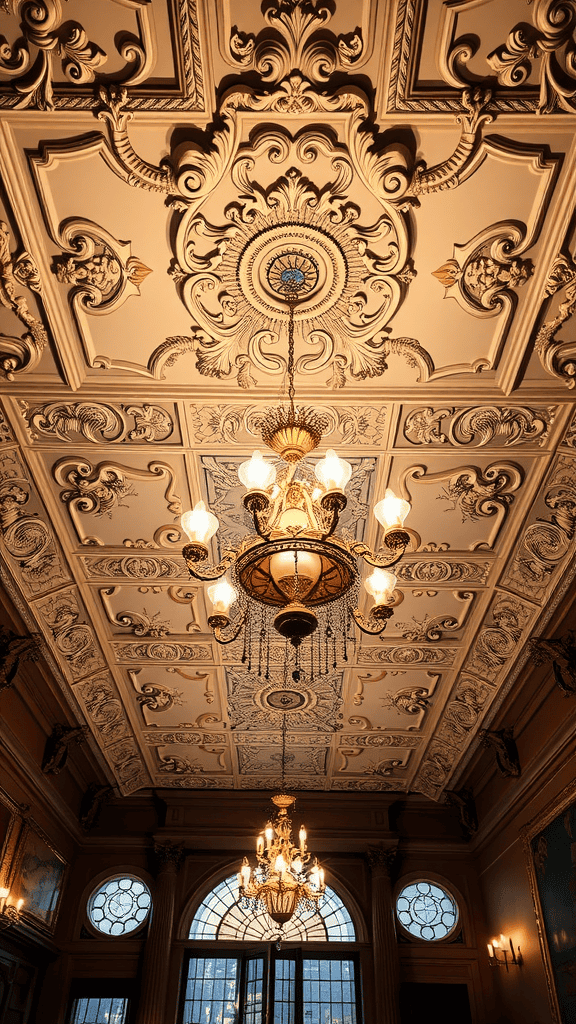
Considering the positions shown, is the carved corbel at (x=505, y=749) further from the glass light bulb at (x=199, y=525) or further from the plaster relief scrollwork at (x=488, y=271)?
the glass light bulb at (x=199, y=525)

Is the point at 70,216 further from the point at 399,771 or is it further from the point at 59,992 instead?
the point at 59,992

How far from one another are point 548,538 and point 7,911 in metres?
6.32

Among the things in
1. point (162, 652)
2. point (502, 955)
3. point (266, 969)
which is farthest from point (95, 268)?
point (266, 969)

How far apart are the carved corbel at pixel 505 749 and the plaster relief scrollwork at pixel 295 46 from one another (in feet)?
22.9

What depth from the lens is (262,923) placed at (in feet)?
32.2

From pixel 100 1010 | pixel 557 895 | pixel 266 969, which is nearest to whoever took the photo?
pixel 557 895

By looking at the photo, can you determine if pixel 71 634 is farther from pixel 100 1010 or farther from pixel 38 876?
pixel 100 1010

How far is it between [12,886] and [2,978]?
122 centimetres

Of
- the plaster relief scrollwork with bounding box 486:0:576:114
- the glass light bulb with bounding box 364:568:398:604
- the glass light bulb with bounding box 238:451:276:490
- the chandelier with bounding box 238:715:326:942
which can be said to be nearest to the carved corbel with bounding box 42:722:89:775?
the chandelier with bounding box 238:715:326:942

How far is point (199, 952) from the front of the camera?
9523 mm

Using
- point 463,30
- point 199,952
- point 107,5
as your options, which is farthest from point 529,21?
point 199,952

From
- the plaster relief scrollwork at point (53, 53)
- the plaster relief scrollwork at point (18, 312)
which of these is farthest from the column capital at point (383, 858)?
the plaster relief scrollwork at point (53, 53)

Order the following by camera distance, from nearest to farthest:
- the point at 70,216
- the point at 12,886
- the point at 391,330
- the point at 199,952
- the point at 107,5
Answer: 1. the point at 107,5
2. the point at 70,216
3. the point at 391,330
4. the point at 12,886
5. the point at 199,952

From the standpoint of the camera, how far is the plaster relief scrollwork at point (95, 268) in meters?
3.96
